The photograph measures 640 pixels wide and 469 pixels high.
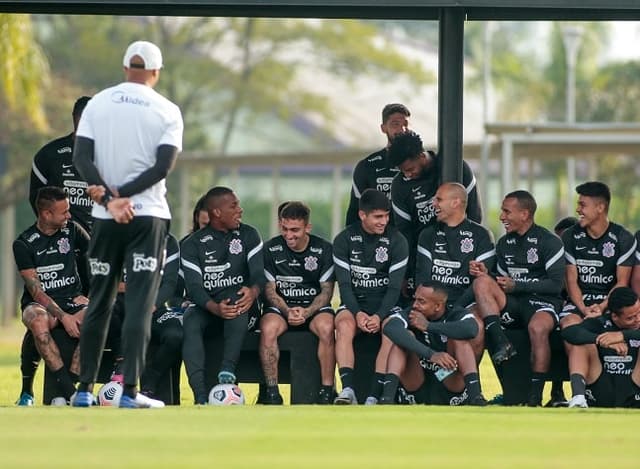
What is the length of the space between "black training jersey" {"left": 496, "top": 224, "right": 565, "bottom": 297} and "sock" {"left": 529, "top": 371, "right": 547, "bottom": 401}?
0.64 metres

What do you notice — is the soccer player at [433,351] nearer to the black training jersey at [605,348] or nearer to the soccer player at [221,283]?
the black training jersey at [605,348]

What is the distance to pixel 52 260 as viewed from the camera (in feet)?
41.0

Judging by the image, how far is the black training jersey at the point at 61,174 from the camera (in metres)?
12.9

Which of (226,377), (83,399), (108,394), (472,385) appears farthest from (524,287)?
(83,399)

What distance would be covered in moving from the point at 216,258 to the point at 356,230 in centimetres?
111

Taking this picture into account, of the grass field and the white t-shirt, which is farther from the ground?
the white t-shirt

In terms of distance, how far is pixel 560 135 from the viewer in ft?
77.5

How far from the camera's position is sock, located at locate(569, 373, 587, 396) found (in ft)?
38.8


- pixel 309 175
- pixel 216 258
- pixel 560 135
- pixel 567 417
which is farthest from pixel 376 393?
pixel 309 175

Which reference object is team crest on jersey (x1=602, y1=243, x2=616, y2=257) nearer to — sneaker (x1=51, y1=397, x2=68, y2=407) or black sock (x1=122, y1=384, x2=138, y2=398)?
sneaker (x1=51, y1=397, x2=68, y2=407)

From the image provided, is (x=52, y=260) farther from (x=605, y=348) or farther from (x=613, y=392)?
(x=613, y=392)

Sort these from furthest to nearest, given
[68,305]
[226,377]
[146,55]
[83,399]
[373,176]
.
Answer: [373,176]
[68,305]
[226,377]
[83,399]
[146,55]

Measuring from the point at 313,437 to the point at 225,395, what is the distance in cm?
349

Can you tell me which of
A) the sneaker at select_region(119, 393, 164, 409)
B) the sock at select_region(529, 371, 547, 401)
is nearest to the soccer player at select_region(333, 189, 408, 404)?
the sock at select_region(529, 371, 547, 401)
